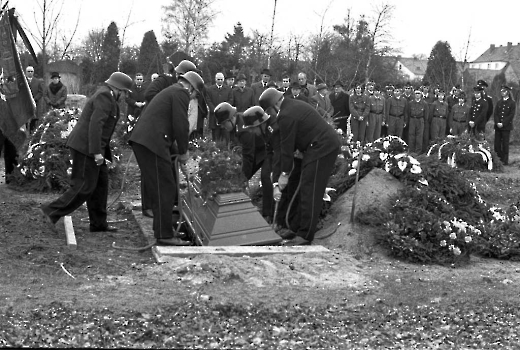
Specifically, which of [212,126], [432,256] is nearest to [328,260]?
[432,256]

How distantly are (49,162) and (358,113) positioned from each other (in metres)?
8.85

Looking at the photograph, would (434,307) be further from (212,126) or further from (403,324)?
(212,126)

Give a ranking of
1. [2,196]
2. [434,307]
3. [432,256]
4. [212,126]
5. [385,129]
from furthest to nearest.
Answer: [385,129] < [212,126] < [2,196] < [432,256] < [434,307]

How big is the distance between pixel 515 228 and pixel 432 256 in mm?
1510

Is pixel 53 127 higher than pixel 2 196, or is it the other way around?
pixel 53 127

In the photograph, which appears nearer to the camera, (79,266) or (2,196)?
(79,266)

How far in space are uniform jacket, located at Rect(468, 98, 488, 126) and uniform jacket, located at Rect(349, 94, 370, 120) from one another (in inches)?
104

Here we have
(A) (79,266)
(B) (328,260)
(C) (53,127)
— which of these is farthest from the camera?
(C) (53,127)

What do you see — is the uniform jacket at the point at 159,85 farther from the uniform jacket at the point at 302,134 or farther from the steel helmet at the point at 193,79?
the uniform jacket at the point at 302,134

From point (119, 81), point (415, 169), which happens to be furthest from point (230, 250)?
point (415, 169)

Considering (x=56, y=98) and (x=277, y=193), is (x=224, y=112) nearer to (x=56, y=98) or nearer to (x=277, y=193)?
(x=277, y=193)

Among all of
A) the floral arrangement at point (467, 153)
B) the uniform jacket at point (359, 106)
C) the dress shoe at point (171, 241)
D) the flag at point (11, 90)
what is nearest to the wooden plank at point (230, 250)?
the dress shoe at point (171, 241)

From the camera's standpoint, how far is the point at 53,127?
41.8ft

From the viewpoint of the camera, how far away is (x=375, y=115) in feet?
63.1
